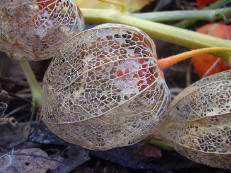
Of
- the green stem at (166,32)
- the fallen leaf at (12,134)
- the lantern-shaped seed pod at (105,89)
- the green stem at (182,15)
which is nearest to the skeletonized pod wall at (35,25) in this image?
the lantern-shaped seed pod at (105,89)

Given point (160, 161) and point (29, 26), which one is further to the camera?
point (160, 161)

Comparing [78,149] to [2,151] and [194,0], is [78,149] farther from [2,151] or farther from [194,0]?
[194,0]

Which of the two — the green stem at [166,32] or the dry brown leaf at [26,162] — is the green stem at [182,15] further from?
the dry brown leaf at [26,162]

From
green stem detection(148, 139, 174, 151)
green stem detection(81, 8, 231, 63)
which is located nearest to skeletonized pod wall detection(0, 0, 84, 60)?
green stem detection(81, 8, 231, 63)

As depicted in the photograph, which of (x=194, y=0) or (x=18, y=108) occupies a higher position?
(x=194, y=0)

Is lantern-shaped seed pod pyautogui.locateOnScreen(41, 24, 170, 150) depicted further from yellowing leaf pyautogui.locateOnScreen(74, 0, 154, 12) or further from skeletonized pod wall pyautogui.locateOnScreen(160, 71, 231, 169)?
yellowing leaf pyautogui.locateOnScreen(74, 0, 154, 12)

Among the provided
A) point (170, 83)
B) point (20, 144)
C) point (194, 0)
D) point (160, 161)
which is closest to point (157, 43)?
point (170, 83)
